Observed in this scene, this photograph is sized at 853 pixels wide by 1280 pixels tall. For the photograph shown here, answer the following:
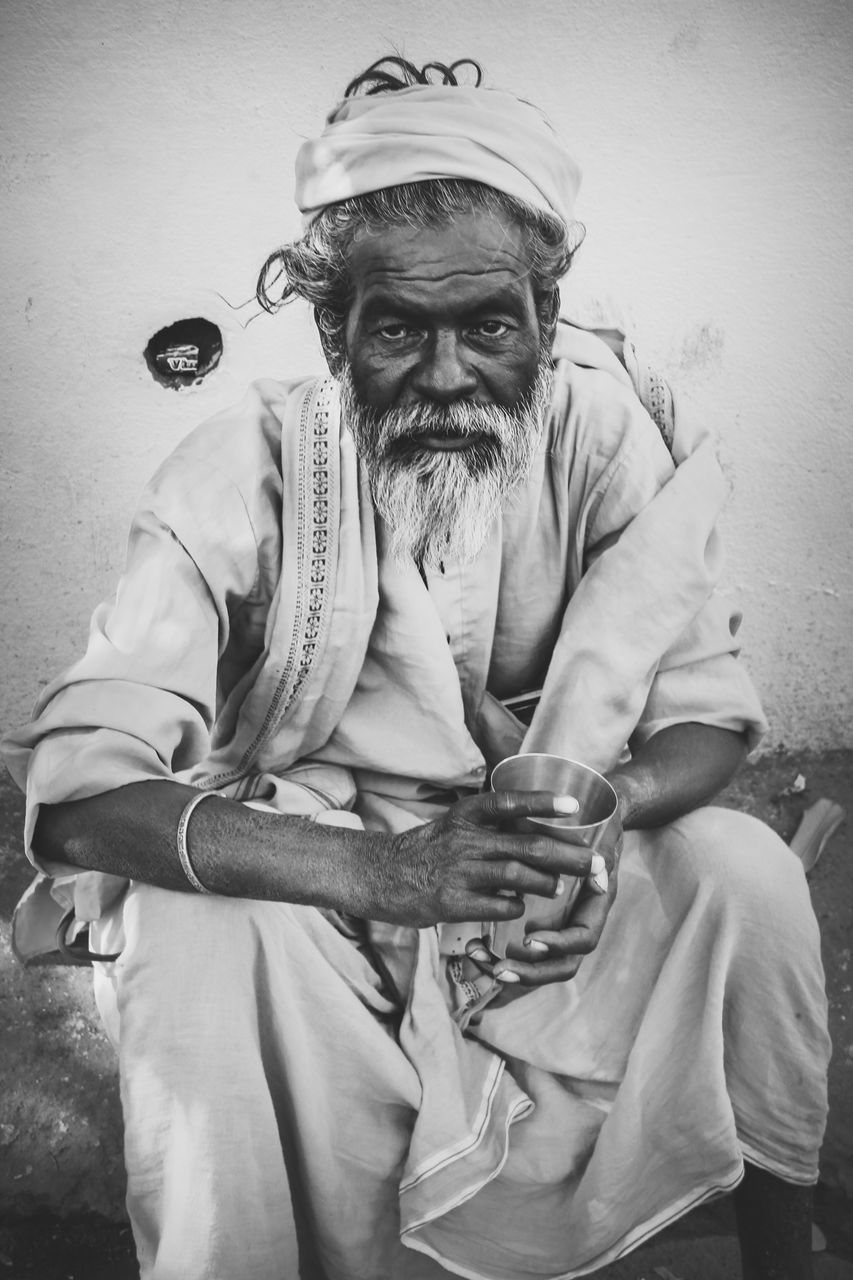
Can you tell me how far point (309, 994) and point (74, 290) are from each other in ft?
6.53

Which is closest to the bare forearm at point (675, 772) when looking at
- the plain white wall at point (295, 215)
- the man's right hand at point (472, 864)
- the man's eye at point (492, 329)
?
the man's right hand at point (472, 864)

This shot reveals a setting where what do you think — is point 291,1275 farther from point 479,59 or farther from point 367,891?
point 479,59

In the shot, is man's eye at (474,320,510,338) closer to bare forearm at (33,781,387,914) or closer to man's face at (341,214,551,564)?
man's face at (341,214,551,564)

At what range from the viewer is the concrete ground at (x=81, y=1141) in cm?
246

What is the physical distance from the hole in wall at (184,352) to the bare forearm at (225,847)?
154 centimetres

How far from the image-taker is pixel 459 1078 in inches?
76.3

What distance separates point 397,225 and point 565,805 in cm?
106

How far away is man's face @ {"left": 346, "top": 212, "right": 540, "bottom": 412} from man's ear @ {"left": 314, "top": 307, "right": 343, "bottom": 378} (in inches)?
4.7

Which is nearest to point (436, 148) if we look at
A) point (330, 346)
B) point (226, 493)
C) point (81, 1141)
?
point (330, 346)

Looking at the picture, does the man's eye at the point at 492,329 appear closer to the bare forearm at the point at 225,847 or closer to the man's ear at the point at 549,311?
the man's ear at the point at 549,311

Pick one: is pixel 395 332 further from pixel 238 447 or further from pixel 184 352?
pixel 184 352

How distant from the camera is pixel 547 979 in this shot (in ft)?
6.09

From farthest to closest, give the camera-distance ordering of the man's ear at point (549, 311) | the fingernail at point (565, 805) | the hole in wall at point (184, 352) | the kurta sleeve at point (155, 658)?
the hole in wall at point (184, 352), the man's ear at point (549, 311), the kurta sleeve at point (155, 658), the fingernail at point (565, 805)

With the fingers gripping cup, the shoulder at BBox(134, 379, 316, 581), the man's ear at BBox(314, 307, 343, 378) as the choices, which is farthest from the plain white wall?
the fingers gripping cup
